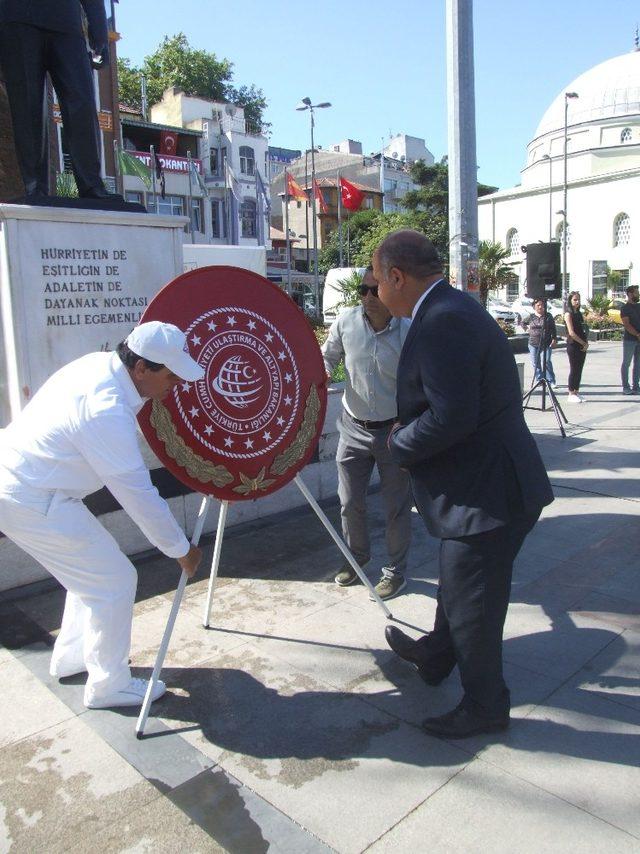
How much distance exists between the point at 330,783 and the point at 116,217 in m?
3.71

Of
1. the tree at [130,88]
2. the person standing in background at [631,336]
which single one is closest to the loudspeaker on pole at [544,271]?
the person standing in background at [631,336]

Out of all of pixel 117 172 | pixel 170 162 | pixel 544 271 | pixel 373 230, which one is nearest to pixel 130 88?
pixel 170 162

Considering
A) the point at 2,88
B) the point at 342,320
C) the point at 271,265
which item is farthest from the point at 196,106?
the point at 342,320

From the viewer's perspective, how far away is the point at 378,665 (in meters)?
3.32

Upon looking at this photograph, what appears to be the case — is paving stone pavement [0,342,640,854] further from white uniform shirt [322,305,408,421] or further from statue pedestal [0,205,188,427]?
statue pedestal [0,205,188,427]

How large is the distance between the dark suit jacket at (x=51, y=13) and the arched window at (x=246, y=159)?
49.8 meters

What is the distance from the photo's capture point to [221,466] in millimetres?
3039

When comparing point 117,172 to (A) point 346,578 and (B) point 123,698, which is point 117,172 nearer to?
(A) point 346,578

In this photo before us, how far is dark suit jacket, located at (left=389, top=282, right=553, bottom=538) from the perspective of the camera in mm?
2445

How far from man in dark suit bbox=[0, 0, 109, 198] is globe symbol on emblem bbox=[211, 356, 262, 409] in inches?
104

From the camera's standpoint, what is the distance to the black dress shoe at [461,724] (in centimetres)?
271

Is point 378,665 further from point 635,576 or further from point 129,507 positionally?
point 635,576

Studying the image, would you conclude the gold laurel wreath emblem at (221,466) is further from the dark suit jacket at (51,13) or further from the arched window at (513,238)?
the arched window at (513,238)

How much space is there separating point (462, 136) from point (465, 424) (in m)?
5.24
